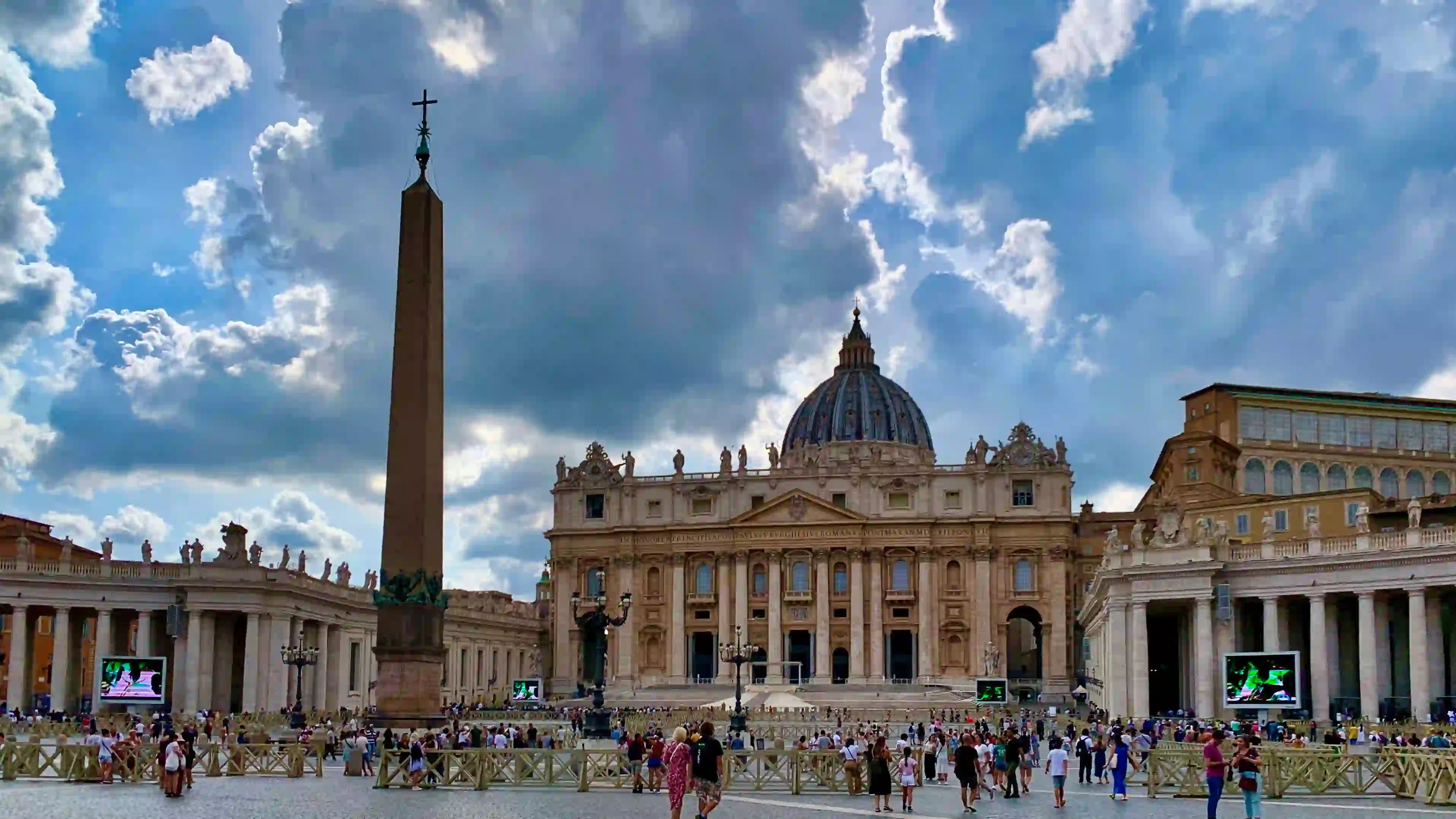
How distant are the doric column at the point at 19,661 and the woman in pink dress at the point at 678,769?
45.0 metres

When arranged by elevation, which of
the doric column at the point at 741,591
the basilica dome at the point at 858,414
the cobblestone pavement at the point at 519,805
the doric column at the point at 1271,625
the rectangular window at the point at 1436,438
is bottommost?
the cobblestone pavement at the point at 519,805

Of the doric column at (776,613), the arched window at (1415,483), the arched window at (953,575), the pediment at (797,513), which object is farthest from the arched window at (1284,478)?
the doric column at (776,613)

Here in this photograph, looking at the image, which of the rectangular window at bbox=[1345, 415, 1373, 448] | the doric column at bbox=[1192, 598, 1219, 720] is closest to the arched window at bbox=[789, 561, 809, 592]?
the rectangular window at bbox=[1345, 415, 1373, 448]

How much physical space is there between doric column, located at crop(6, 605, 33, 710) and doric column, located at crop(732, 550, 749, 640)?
48.3 m

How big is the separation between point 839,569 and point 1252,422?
2712 centimetres

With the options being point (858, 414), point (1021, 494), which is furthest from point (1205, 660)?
point (858, 414)

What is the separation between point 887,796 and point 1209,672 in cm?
3351

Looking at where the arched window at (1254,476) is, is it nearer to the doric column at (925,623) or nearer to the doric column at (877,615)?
the doric column at (925,623)

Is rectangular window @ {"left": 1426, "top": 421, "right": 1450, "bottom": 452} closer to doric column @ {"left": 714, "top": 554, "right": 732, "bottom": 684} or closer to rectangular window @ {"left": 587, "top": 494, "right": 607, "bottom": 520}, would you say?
doric column @ {"left": 714, "top": 554, "right": 732, "bottom": 684}

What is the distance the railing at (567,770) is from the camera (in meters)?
28.0

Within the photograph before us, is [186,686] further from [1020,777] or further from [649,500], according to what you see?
[649,500]

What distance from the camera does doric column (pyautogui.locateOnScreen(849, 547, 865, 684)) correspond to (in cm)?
9856

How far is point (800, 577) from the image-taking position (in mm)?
101375

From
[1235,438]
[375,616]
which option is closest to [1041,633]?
[1235,438]
